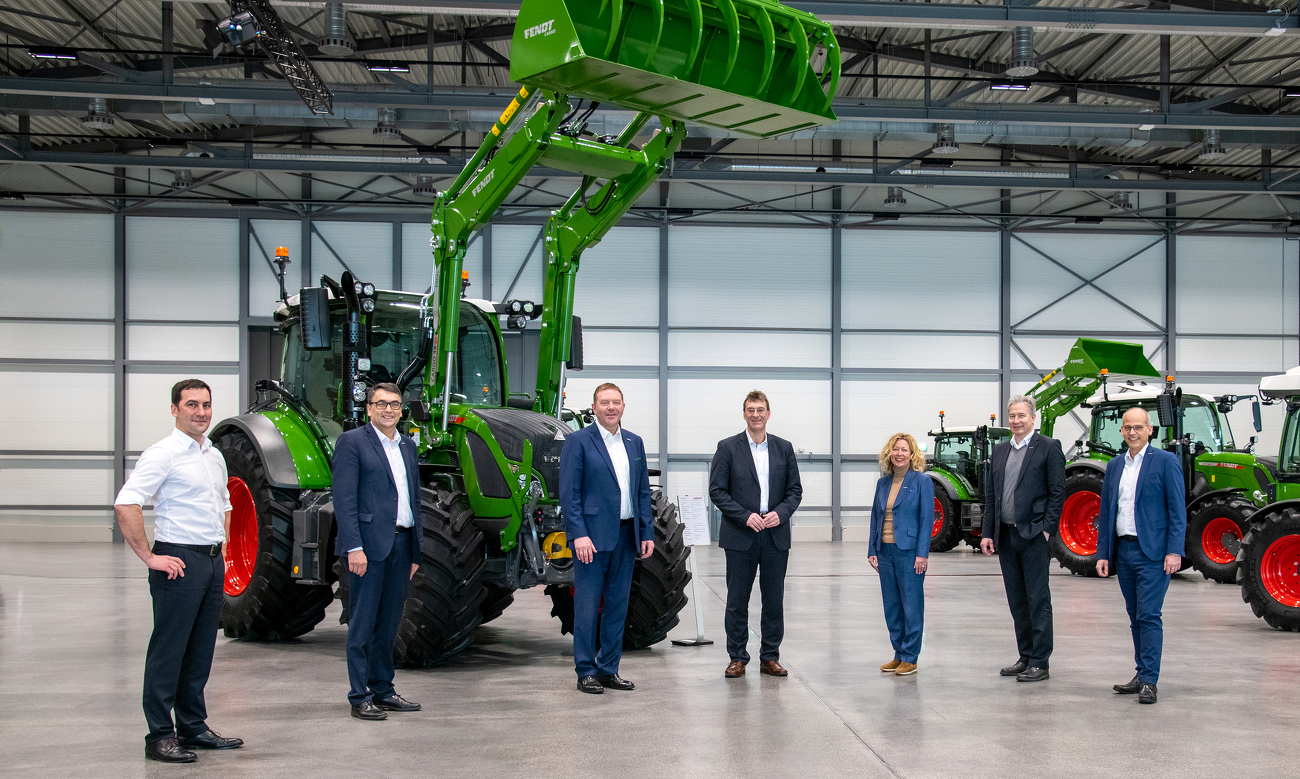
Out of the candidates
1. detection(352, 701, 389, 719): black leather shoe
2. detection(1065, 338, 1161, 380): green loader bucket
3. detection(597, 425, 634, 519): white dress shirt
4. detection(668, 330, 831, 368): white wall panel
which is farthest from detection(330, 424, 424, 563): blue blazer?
detection(668, 330, 831, 368): white wall panel

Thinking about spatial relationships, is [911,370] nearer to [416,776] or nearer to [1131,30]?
[1131,30]

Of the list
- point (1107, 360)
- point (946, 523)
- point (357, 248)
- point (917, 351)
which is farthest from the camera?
point (917, 351)

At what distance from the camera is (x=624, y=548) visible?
6.23 m

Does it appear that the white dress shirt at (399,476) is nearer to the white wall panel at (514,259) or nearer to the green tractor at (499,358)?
the green tractor at (499,358)

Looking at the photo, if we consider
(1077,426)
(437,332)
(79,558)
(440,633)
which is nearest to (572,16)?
(437,332)

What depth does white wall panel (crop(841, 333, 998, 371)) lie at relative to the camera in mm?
20312

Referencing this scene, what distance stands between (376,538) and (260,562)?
109 inches

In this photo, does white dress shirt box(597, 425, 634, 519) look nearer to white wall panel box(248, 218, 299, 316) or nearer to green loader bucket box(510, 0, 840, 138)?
green loader bucket box(510, 0, 840, 138)

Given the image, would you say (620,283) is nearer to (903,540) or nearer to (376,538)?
(903,540)

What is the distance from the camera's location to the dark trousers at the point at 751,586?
6.55m

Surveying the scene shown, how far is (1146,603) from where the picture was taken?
6117 millimetres

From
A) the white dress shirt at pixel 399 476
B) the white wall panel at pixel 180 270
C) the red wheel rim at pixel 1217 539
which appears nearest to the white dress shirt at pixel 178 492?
the white dress shirt at pixel 399 476

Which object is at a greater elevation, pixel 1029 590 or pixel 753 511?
pixel 753 511

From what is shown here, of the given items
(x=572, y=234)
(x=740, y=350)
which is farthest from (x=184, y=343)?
(x=572, y=234)
